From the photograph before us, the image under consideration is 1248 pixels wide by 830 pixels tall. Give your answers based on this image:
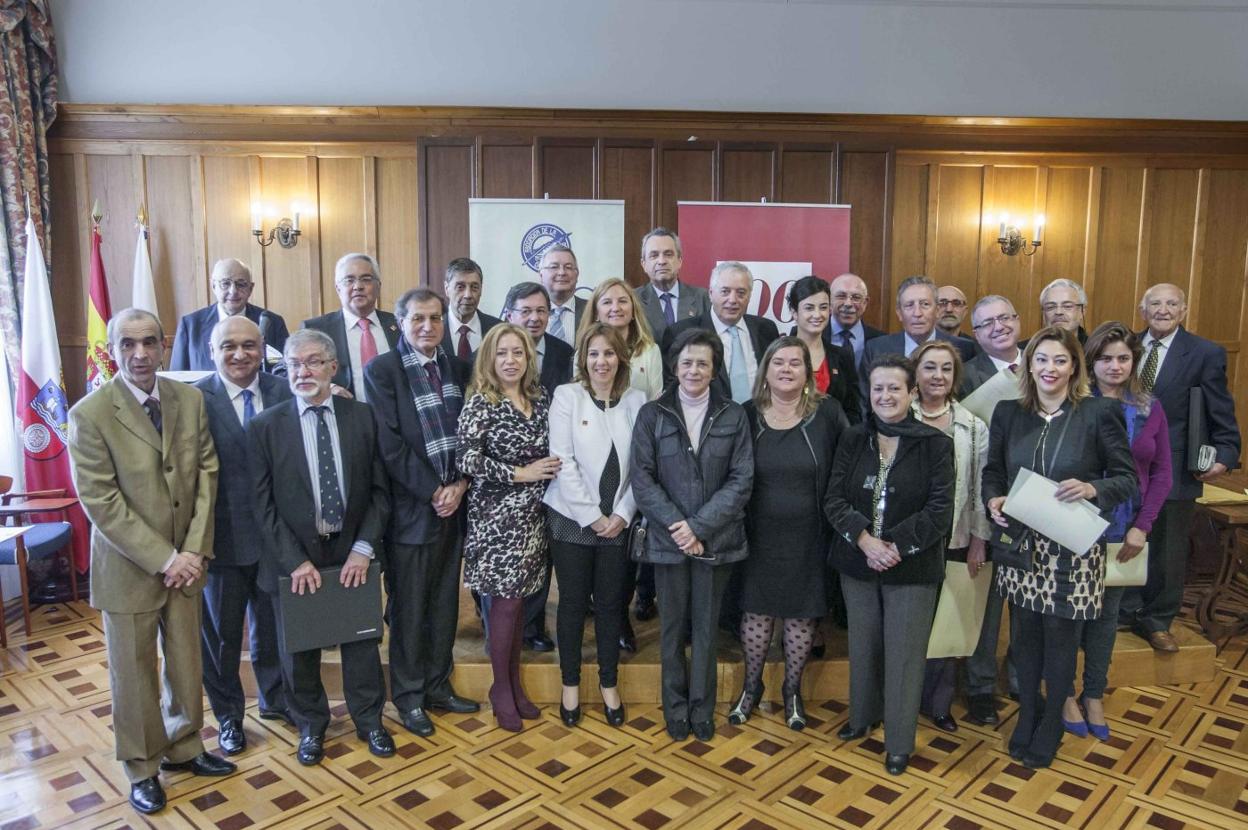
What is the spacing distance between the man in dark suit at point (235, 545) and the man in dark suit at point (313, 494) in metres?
→ 0.10

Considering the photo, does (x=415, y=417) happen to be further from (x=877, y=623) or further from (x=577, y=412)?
(x=877, y=623)

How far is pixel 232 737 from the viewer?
3184 mm

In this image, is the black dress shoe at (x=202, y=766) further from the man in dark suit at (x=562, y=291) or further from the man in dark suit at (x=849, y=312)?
the man in dark suit at (x=849, y=312)

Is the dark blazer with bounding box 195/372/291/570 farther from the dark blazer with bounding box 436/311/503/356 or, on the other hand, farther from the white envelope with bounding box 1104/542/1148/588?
the white envelope with bounding box 1104/542/1148/588

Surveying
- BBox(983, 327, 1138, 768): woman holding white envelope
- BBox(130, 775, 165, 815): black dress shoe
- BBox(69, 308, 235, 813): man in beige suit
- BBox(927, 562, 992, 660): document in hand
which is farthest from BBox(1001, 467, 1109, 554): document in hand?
Answer: BBox(130, 775, 165, 815): black dress shoe

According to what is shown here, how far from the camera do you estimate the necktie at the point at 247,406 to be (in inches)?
120

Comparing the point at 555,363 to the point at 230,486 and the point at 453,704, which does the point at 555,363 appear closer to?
the point at 230,486

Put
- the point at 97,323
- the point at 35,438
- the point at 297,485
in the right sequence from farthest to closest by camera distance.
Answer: the point at 97,323 < the point at 35,438 < the point at 297,485

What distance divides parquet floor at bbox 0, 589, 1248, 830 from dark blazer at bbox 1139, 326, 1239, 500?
108 cm

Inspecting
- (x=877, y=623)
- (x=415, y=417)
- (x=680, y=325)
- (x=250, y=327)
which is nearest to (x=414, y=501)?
(x=415, y=417)

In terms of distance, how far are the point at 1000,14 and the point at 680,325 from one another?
4216 millimetres

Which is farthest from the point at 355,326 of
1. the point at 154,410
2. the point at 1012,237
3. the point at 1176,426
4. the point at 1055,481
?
the point at 1012,237

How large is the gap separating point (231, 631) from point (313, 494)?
2.28 ft

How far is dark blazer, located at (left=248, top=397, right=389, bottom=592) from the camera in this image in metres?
2.90
